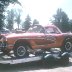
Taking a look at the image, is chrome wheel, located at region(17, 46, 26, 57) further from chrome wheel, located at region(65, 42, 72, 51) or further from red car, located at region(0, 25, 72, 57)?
chrome wheel, located at region(65, 42, 72, 51)

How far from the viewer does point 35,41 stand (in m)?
11.0

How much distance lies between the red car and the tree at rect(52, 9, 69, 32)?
51099 millimetres

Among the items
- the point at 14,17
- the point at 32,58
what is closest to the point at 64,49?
the point at 32,58

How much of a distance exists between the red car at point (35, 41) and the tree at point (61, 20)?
168 ft

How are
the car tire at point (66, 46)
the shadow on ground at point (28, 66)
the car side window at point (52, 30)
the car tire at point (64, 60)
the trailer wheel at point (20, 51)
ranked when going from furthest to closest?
the car tire at point (66, 46) < the car side window at point (52, 30) < the car tire at point (64, 60) < the trailer wheel at point (20, 51) < the shadow on ground at point (28, 66)

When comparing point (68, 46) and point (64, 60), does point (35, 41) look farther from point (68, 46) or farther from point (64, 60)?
point (68, 46)

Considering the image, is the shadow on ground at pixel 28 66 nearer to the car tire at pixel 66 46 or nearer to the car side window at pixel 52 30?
the car tire at pixel 66 46

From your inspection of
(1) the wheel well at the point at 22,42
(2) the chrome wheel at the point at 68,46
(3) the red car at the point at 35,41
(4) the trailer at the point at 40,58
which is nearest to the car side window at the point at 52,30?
(3) the red car at the point at 35,41

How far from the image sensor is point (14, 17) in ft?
251

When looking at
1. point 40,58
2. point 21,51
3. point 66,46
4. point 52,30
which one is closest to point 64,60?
point 66,46

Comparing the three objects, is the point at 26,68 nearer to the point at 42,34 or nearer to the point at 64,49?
the point at 42,34

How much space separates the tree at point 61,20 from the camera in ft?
209

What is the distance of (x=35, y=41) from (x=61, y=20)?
57.7 meters

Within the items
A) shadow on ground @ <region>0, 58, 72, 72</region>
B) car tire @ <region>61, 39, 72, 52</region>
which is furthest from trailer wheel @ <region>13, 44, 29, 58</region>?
car tire @ <region>61, 39, 72, 52</region>
